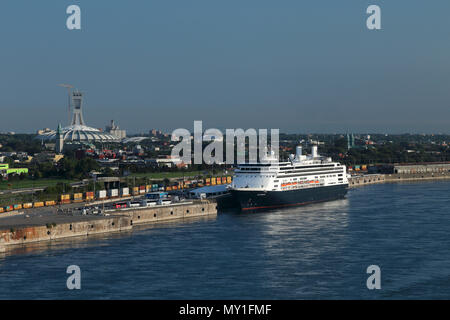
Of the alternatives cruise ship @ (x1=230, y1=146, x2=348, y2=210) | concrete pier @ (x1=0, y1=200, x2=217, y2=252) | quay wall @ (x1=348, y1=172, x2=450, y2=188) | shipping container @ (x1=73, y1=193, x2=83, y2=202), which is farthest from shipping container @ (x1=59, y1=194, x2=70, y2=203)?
quay wall @ (x1=348, y1=172, x2=450, y2=188)

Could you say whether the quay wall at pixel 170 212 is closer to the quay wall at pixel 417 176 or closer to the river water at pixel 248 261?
the river water at pixel 248 261

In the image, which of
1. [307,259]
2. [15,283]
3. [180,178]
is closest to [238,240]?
[307,259]

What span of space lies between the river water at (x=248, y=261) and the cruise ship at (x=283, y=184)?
10.9m

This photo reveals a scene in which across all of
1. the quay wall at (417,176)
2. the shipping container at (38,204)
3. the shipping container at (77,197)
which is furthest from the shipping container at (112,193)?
the quay wall at (417,176)

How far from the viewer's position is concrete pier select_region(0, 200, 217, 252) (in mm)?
48031

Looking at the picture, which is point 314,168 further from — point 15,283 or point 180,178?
point 15,283

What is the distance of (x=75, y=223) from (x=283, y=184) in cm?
2990

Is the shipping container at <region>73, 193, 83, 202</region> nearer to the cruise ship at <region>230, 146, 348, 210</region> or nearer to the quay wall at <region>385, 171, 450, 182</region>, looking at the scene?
the cruise ship at <region>230, 146, 348, 210</region>

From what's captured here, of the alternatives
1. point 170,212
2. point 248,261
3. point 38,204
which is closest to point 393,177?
point 170,212

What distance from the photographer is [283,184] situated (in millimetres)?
76250

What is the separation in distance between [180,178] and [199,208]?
42.8 m

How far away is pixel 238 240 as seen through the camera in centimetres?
5141

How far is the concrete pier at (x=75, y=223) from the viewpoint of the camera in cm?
4803

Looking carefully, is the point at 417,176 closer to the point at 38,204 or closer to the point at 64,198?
the point at 64,198
